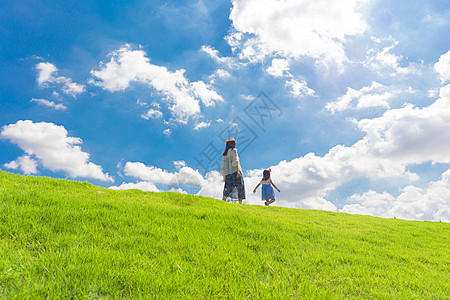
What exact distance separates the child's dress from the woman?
2.78 meters

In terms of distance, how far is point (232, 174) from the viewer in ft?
47.7

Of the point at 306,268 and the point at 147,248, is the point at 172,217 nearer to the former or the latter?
the point at 147,248

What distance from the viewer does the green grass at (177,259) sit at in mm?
2944

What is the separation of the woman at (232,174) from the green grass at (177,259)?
7840mm

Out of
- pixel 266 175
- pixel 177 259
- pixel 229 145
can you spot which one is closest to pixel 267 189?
pixel 266 175

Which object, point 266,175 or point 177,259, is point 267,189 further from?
point 177,259

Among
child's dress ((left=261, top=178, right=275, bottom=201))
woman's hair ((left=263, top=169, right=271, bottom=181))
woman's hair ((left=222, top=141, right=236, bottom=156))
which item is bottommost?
child's dress ((left=261, top=178, right=275, bottom=201))

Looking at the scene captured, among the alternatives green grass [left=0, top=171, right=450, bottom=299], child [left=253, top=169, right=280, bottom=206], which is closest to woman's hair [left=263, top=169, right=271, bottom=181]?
child [left=253, top=169, right=280, bottom=206]

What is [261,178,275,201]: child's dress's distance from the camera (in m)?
16.5

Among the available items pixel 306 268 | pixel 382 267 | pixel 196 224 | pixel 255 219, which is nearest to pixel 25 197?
pixel 196 224

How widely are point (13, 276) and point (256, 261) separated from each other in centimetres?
327

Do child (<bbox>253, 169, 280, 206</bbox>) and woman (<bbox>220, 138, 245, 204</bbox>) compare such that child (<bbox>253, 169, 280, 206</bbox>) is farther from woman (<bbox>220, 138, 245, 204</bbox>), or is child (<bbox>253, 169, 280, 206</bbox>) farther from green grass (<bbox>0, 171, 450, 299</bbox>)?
green grass (<bbox>0, 171, 450, 299</bbox>)

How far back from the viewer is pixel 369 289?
12.7 feet

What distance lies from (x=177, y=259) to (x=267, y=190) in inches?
530
